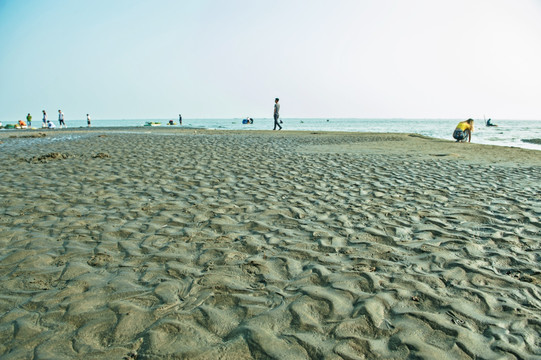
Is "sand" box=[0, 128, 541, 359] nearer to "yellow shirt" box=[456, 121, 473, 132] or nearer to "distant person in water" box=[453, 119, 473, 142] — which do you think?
"distant person in water" box=[453, 119, 473, 142]

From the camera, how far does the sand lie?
9.32ft

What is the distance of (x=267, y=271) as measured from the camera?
161 inches

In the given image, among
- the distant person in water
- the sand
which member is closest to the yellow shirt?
the distant person in water

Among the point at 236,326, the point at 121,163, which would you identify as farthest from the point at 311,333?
the point at 121,163

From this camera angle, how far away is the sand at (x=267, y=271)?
284 centimetres

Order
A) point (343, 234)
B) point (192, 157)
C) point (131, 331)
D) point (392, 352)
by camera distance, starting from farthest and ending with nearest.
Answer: point (192, 157)
point (343, 234)
point (131, 331)
point (392, 352)

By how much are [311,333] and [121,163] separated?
10.4 metres

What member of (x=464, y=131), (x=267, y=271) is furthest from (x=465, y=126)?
(x=267, y=271)

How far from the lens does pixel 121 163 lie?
11.8m

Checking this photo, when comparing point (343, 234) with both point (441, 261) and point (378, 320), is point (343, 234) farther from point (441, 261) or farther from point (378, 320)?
point (378, 320)

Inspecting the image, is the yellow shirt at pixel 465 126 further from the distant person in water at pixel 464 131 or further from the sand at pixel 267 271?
the sand at pixel 267 271

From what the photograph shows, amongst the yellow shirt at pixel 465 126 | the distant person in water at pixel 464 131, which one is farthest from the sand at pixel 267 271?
the yellow shirt at pixel 465 126

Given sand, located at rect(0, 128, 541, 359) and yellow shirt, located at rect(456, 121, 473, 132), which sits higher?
yellow shirt, located at rect(456, 121, 473, 132)

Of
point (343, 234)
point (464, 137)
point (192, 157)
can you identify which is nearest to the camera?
point (343, 234)
